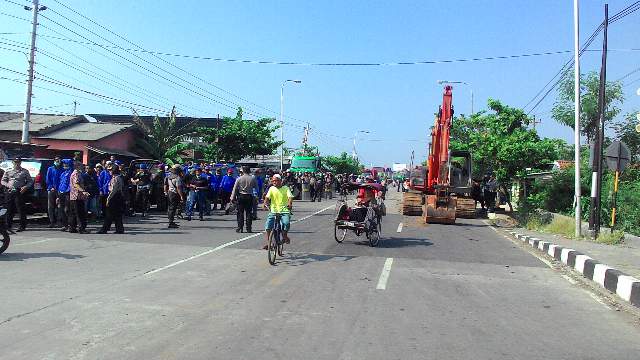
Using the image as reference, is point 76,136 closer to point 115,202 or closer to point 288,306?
point 115,202

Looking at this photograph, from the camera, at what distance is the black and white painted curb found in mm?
8742

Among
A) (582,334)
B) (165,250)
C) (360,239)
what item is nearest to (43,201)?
(165,250)

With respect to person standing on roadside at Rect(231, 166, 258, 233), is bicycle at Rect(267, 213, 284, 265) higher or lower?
lower

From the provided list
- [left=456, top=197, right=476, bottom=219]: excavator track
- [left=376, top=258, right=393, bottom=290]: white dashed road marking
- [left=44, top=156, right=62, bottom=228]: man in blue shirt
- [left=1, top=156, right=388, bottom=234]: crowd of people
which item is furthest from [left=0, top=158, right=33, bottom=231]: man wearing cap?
[left=456, top=197, right=476, bottom=219]: excavator track

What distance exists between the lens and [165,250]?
11.7 metres

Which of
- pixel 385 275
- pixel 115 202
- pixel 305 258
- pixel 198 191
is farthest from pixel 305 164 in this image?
pixel 385 275

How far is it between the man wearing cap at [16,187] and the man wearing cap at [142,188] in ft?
15.6

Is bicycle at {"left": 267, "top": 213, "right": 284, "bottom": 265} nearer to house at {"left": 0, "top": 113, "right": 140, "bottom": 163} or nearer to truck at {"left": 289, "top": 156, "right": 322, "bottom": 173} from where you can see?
house at {"left": 0, "top": 113, "right": 140, "bottom": 163}

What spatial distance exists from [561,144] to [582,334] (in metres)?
23.2

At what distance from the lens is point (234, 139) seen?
40.4m

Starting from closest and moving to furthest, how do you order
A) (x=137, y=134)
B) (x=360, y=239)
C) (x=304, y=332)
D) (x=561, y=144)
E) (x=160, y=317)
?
(x=304, y=332), (x=160, y=317), (x=360, y=239), (x=561, y=144), (x=137, y=134)

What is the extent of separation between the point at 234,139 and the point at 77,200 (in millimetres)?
26651

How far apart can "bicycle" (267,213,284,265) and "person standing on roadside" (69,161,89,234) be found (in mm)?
5838

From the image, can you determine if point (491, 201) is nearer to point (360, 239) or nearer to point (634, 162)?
point (634, 162)
